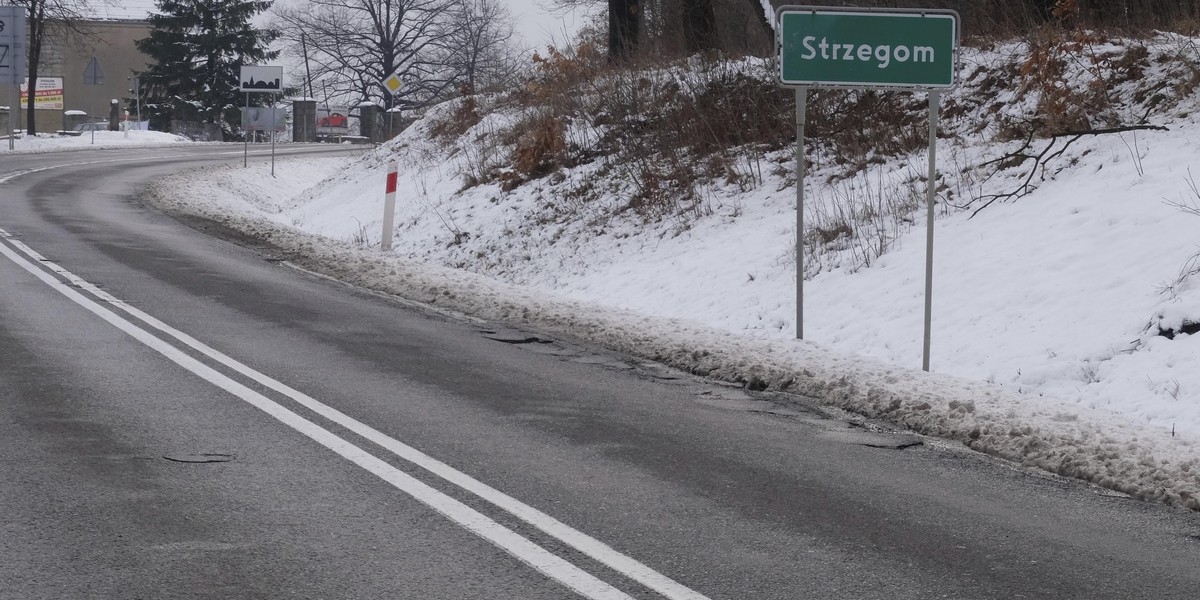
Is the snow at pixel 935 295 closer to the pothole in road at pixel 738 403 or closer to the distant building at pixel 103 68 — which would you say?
the pothole in road at pixel 738 403

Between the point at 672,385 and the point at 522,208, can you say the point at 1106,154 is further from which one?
the point at 522,208

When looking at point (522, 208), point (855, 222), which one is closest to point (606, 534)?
point (855, 222)

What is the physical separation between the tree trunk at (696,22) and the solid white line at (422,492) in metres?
14.1

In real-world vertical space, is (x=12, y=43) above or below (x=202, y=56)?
below

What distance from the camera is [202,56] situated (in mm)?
71812

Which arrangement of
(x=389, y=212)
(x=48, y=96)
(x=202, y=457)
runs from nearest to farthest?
(x=202, y=457)
(x=389, y=212)
(x=48, y=96)

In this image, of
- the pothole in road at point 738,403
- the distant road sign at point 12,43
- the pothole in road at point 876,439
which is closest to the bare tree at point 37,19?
the distant road sign at point 12,43

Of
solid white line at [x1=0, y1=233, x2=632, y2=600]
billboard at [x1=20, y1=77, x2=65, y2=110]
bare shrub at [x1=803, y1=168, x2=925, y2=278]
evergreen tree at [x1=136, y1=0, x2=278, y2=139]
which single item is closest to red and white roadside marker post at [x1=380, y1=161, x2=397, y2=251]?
bare shrub at [x1=803, y1=168, x2=925, y2=278]

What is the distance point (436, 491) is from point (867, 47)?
556 centimetres

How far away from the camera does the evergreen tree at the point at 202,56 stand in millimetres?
70750

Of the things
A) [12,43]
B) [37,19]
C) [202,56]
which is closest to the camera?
[12,43]

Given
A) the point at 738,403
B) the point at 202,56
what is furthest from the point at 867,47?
the point at 202,56

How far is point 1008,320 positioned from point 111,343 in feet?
21.8

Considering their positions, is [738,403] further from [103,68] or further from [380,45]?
[103,68]
